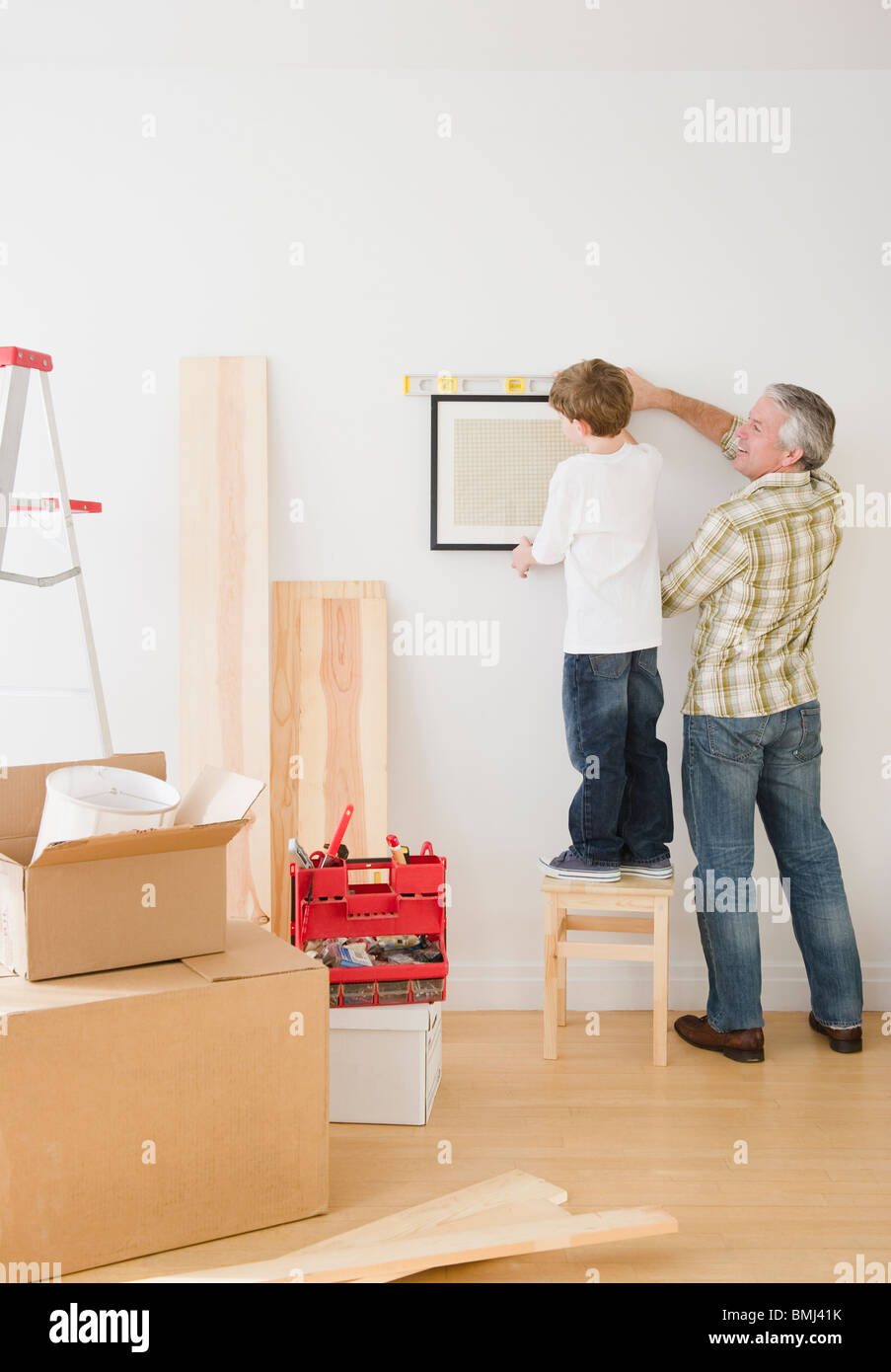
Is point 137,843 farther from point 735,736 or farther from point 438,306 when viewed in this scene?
point 438,306

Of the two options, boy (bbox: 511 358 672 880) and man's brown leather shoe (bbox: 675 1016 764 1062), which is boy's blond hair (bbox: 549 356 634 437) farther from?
man's brown leather shoe (bbox: 675 1016 764 1062)

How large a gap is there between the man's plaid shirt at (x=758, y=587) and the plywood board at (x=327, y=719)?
34.3 inches

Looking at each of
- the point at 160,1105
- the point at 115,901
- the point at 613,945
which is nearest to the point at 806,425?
the point at 613,945

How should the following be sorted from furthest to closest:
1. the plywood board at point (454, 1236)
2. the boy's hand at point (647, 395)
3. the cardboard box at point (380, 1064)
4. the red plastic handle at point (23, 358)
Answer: the boy's hand at point (647, 395), the red plastic handle at point (23, 358), the cardboard box at point (380, 1064), the plywood board at point (454, 1236)

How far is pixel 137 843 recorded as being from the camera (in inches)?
76.5

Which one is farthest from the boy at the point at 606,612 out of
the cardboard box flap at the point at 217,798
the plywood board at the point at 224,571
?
the cardboard box flap at the point at 217,798

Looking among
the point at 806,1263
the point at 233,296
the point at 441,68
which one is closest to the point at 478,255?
the point at 441,68

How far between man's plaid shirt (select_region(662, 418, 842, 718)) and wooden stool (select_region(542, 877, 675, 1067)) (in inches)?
20.2

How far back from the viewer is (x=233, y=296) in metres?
3.14

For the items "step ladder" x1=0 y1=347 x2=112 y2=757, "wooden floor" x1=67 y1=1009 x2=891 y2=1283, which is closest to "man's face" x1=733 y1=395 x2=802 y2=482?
"wooden floor" x1=67 y1=1009 x2=891 y2=1283

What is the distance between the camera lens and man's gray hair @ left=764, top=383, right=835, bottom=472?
112 inches

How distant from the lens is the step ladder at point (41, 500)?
2.65 m

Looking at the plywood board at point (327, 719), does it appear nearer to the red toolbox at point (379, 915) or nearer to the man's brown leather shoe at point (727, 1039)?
the red toolbox at point (379, 915)

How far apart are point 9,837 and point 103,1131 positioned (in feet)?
2.02
